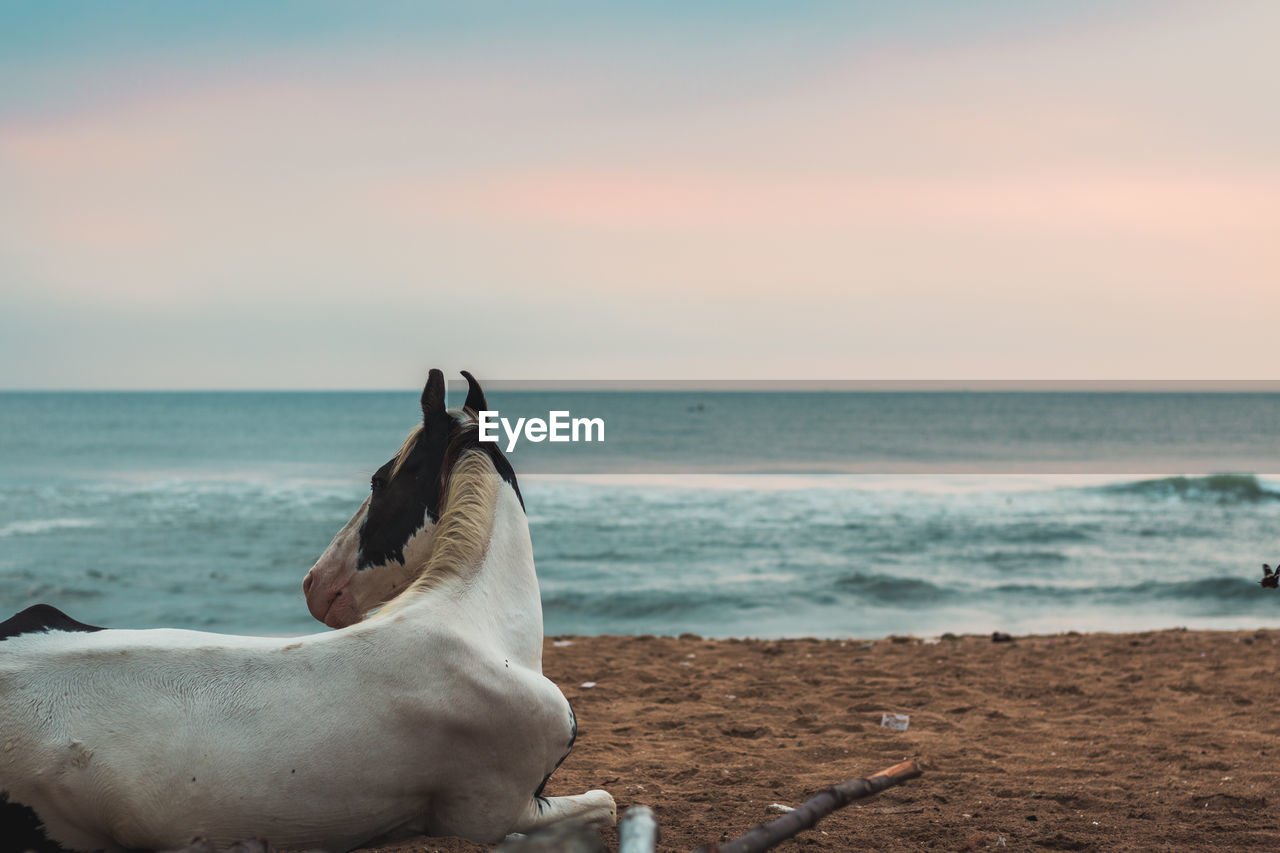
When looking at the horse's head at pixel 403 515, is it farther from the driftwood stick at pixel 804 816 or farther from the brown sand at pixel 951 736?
the driftwood stick at pixel 804 816

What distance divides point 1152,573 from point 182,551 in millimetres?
12929

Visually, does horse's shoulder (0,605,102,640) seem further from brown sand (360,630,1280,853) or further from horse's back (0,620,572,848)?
brown sand (360,630,1280,853)

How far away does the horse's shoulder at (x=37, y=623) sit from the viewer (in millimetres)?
2553

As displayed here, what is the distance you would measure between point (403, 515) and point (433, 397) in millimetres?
429

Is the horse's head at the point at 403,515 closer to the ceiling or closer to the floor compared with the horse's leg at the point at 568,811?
closer to the ceiling

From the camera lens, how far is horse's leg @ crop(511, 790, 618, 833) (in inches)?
119

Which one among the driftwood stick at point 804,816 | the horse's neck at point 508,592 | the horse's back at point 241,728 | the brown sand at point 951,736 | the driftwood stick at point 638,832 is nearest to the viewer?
the driftwood stick at point 638,832

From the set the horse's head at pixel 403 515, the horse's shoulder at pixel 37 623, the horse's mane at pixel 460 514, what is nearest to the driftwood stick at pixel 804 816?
the horse's mane at pixel 460 514

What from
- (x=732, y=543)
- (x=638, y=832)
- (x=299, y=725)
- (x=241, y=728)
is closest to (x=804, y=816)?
(x=638, y=832)

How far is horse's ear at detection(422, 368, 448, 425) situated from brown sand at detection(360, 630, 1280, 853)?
Answer: 1.32m

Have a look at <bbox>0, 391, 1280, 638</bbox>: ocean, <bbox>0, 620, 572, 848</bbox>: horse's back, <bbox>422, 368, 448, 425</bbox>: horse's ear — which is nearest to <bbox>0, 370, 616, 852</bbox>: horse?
<bbox>0, 620, 572, 848</bbox>: horse's back

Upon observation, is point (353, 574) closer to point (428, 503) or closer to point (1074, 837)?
point (428, 503)

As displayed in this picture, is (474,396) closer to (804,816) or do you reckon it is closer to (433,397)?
(433,397)

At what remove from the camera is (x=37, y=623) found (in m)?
2.61
